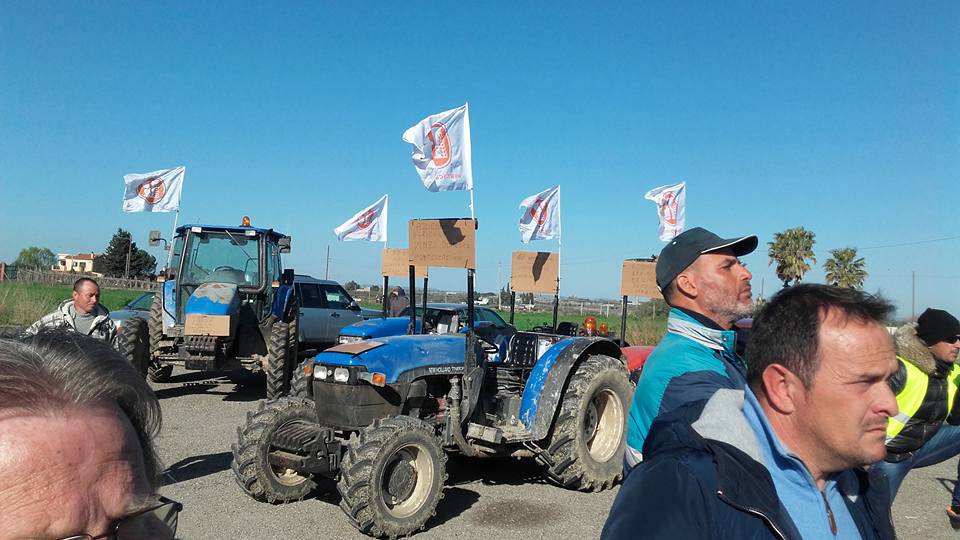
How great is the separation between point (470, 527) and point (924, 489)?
5.16 metres

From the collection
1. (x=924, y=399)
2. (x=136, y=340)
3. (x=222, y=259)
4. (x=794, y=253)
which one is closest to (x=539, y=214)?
(x=222, y=259)

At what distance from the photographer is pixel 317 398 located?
555cm

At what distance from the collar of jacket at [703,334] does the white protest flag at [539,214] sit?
8.39 m

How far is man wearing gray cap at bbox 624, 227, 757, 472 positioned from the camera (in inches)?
80.8

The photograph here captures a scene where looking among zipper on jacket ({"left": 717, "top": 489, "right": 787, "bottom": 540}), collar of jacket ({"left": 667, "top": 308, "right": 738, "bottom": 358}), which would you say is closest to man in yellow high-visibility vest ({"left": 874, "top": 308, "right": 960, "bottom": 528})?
collar of jacket ({"left": 667, "top": 308, "right": 738, "bottom": 358})

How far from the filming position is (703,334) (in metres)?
2.30

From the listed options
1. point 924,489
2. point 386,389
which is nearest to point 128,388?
point 386,389

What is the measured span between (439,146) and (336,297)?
7072 mm

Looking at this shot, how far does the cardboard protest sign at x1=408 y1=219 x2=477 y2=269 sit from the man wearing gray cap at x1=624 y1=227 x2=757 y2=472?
137 inches

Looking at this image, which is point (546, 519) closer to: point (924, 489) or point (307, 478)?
point (307, 478)

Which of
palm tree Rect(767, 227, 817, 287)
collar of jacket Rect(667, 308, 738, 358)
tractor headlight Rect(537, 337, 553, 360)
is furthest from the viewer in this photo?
palm tree Rect(767, 227, 817, 287)

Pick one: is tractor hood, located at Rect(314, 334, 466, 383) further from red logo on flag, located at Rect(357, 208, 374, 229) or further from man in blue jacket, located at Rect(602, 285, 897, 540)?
red logo on flag, located at Rect(357, 208, 374, 229)

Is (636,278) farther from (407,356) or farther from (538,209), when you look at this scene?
(407,356)

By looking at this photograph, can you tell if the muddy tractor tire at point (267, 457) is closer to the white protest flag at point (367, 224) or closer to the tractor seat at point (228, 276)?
the tractor seat at point (228, 276)
